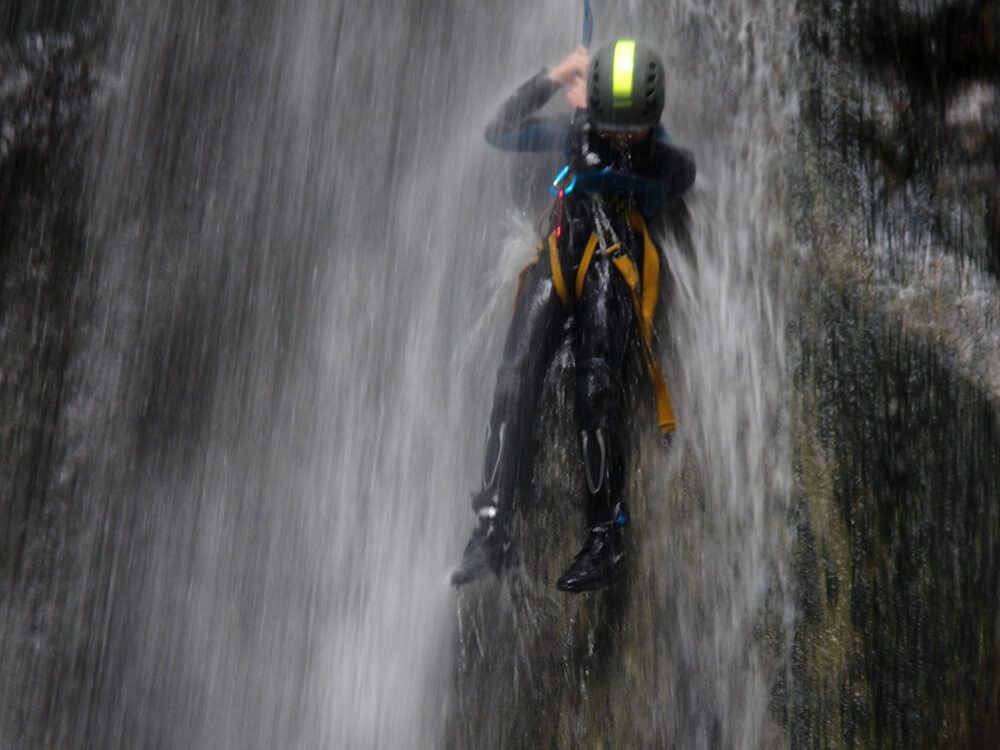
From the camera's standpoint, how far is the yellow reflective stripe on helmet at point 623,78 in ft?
10.7

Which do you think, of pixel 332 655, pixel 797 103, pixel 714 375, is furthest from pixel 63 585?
pixel 797 103

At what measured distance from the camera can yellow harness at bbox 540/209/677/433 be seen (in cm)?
343

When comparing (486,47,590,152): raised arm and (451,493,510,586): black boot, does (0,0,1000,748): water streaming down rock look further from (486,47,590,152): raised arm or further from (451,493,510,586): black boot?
(486,47,590,152): raised arm

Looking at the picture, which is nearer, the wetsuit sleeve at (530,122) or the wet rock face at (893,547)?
the wet rock face at (893,547)

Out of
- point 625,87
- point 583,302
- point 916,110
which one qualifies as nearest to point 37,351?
point 583,302

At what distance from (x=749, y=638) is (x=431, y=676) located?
135 cm

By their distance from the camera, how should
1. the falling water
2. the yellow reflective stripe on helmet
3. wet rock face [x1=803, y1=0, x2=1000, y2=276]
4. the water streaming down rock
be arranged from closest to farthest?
the yellow reflective stripe on helmet < the water streaming down rock < wet rock face [x1=803, y1=0, x2=1000, y2=276] < the falling water

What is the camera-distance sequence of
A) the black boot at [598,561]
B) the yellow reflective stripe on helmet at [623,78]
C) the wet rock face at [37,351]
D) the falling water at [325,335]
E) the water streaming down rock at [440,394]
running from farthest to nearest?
1. the wet rock face at [37,351]
2. the falling water at [325,335]
3. the water streaming down rock at [440,394]
4. the yellow reflective stripe on helmet at [623,78]
5. the black boot at [598,561]

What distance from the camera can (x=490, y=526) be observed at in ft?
11.1

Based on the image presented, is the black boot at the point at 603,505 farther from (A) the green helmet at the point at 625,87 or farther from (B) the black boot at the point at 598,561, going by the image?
(A) the green helmet at the point at 625,87

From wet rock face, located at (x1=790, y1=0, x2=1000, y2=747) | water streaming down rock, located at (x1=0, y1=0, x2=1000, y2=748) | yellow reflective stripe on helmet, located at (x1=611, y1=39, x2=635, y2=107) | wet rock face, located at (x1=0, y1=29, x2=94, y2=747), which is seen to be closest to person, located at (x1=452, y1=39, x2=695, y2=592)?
yellow reflective stripe on helmet, located at (x1=611, y1=39, x2=635, y2=107)

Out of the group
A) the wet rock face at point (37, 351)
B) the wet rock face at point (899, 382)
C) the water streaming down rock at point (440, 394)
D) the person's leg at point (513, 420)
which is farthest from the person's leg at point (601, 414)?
the wet rock face at point (37, 351)

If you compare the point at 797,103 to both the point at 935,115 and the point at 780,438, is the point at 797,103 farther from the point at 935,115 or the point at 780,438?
the point at 780,438

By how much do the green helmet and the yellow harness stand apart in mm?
363
